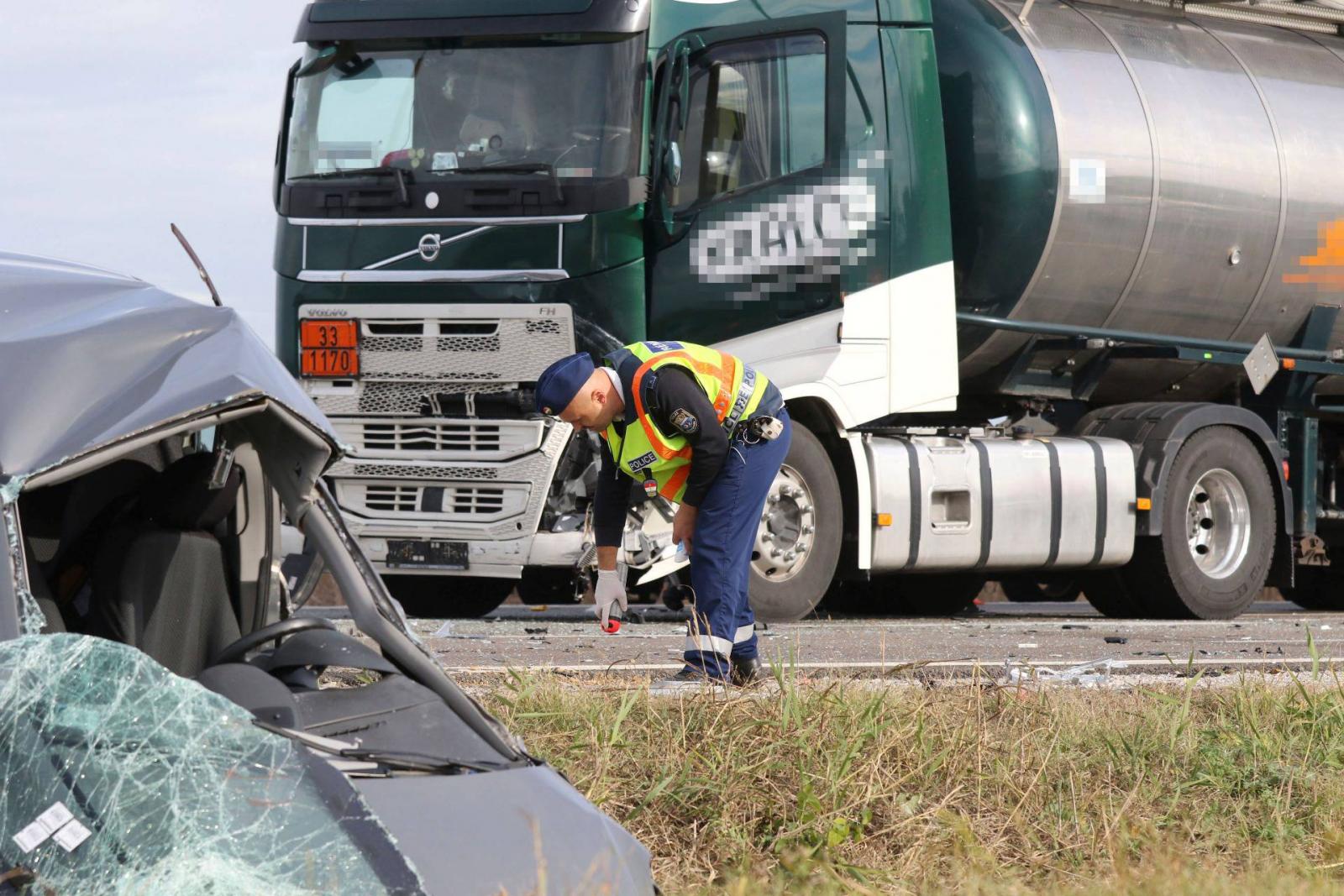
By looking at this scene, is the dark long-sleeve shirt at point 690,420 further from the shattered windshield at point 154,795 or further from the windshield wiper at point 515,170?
the windshield wiper at point 515,170

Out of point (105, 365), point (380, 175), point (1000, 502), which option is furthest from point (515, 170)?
point (105, 365)

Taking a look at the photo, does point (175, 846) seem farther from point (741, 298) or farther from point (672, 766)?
Result: point (741, 298)

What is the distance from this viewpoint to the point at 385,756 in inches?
119

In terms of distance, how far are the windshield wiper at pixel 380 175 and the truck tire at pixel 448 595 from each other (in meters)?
2.83

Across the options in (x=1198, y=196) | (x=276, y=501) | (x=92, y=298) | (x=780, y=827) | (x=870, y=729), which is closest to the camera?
(x=92, y=298)

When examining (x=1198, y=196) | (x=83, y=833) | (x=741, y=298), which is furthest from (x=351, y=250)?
(x=83, y=833)

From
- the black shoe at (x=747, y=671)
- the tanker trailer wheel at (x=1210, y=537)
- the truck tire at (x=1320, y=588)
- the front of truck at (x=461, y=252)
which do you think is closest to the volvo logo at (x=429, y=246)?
the front of truck at (x=461, y=252)

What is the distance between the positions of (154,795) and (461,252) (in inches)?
275

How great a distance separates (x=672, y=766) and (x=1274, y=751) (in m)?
1.81

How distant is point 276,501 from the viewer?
3.91 m

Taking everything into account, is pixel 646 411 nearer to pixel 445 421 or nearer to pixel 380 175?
pixel 445 421

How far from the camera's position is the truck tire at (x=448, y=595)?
1140 cm

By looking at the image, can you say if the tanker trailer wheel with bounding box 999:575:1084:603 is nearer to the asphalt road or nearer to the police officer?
the asphalt road

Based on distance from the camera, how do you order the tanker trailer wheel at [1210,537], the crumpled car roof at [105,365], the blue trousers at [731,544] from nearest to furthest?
the crumpled car roof at [105,365] → the blue trousers at [731,544] → the tanker trailer wheel at [1210,537]
